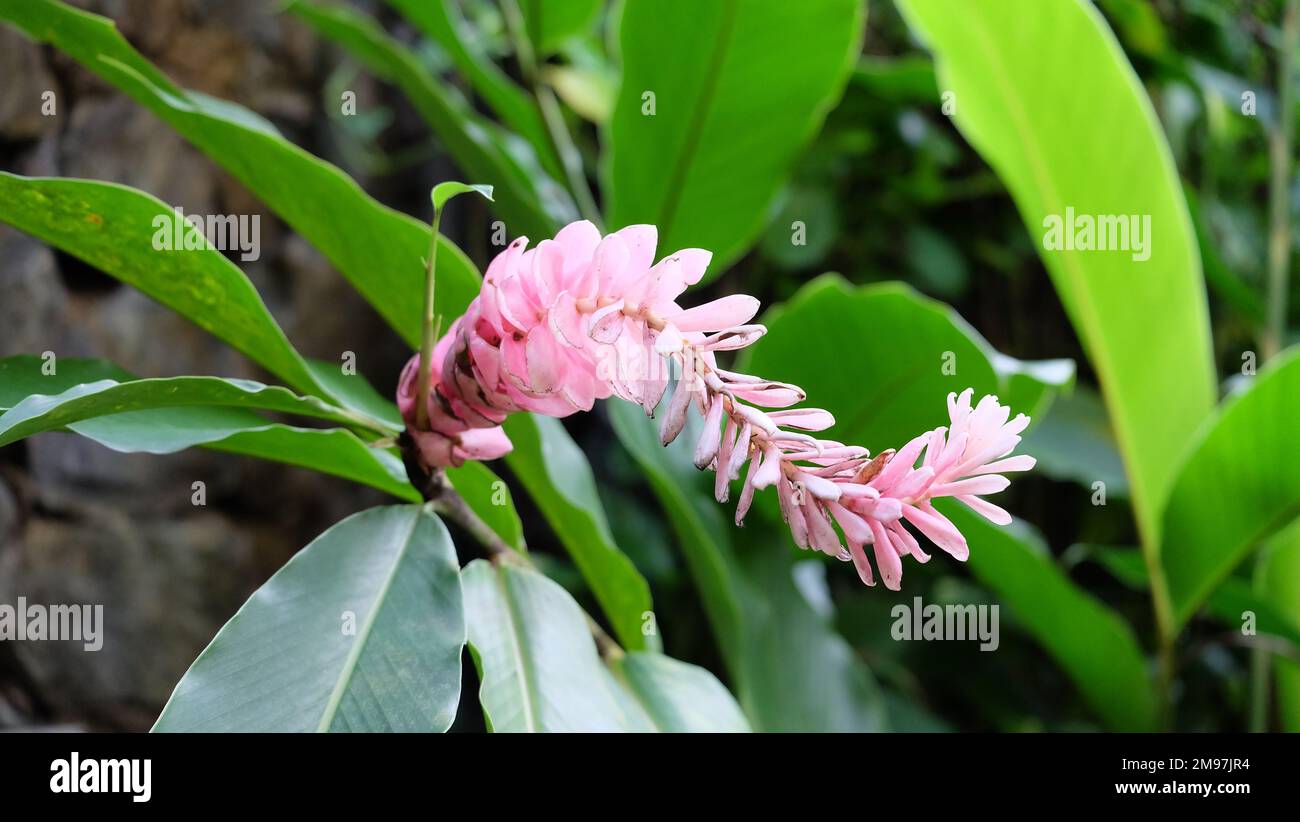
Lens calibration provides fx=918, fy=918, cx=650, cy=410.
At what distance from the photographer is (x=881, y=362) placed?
1.90 feet

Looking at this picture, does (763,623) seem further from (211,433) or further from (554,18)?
(554,18)

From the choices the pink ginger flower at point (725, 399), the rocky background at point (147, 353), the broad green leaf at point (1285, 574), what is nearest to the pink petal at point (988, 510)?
the pink ginger flower at point (725, 399)

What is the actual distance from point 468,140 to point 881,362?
34 centimetres

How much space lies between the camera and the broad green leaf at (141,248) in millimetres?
385

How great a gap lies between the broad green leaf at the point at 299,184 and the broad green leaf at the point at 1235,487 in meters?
0.56

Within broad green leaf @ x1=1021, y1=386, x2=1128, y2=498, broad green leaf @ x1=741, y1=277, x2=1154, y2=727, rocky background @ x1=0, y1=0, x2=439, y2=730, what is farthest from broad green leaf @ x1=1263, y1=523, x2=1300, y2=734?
rocky background @ x1=0, y1=0, x2=439, y2=730

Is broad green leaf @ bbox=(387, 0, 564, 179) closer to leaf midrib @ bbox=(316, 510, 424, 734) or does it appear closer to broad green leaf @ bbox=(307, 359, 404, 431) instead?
broad green leaf @ bbox=(307, 359, 404, 431)

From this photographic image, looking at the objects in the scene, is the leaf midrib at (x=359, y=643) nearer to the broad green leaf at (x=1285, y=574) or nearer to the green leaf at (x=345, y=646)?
the green leaf at (x=345, y=646)

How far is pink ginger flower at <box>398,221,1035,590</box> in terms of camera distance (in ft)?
0.87

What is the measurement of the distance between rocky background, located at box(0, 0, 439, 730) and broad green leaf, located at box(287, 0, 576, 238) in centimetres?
32

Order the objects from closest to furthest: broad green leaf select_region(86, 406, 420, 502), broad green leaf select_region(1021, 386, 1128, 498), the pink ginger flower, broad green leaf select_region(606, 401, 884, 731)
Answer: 1. the pink ginger flower
2. broad green leaf select_region(86, 406, 420, 502)
3. broad green leaf select_region(606, 401, 884, 731)
4. broad green leaf select_region(1021, 386, 1128, 498)

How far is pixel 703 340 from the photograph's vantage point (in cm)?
28

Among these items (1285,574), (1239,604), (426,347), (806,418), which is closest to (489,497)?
(426,347)
